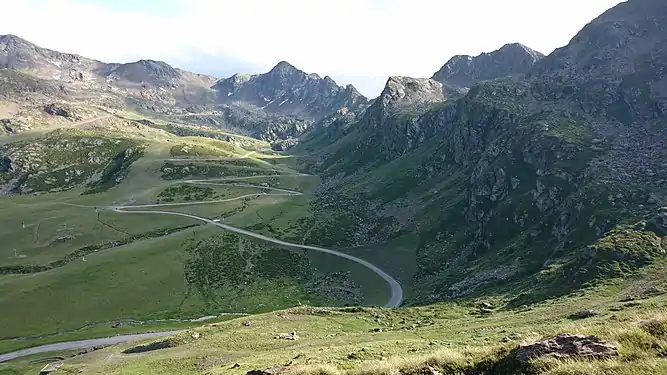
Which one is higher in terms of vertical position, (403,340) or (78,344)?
(403,340)

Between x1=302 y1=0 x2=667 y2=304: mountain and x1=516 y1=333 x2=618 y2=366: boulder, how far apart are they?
5886 centimetres

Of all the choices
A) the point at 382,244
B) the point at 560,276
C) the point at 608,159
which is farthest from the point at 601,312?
the point at 382,244

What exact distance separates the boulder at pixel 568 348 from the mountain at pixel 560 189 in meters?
58.9

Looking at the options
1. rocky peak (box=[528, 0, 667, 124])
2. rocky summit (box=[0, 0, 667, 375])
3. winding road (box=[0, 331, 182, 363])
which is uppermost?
rocky peak (box=[528, 0, 667, 124])

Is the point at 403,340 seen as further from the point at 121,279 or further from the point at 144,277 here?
the point at 121,279

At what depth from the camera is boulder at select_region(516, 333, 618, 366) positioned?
17.5m

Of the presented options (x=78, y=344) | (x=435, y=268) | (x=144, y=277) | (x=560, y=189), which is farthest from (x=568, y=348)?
(x=144, y=277)

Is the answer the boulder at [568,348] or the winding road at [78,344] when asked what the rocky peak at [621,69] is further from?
the winding road at [78,344]

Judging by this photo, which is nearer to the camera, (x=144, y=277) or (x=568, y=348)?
(x=568, y=348)

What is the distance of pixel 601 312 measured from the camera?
5091cm

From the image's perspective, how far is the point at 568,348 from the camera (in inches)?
731

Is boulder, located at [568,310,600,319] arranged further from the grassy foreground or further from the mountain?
the mountain

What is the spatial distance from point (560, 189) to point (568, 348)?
115 m

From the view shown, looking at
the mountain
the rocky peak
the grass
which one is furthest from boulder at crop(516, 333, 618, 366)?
the rocky peak
